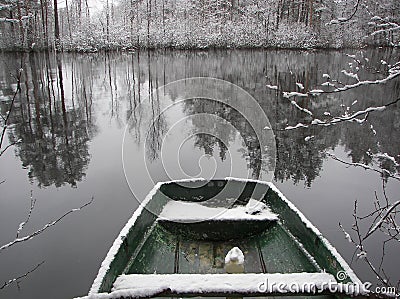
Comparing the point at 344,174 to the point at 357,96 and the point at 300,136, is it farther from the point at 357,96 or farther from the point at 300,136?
the point at 357,96

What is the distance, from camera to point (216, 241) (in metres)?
3.83

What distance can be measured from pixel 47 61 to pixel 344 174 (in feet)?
62.1

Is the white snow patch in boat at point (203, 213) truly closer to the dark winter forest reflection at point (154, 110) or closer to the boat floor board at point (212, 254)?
the boat floor board at point (212, 254)

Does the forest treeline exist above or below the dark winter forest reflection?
above

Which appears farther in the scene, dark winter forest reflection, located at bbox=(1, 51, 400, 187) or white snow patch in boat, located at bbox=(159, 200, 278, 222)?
dark winter forest reflection, located at bbox=(1, 51, 400, 187)

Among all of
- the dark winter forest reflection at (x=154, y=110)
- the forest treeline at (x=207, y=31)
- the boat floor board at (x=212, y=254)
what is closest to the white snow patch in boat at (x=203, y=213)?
the boat floor board at (x=212, y=254)

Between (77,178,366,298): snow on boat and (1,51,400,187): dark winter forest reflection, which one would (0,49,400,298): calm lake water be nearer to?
(1,51,400,187): dark winter forest reflection

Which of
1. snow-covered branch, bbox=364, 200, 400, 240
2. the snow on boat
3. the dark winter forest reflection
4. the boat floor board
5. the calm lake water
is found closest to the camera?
snow-covered branch, bbox=364, 200, 400, 240

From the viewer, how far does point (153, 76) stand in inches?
605

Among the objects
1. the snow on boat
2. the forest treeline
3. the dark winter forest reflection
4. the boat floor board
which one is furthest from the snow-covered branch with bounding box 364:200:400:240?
the forest treeline

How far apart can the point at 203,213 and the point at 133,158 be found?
3.25 metres

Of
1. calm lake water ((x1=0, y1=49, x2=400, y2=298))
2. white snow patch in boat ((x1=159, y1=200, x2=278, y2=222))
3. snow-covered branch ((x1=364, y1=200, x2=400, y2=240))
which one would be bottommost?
calm lake water ((x1=0, y1=49, x2=400, y2=298))

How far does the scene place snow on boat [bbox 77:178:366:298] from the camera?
2.59 meters

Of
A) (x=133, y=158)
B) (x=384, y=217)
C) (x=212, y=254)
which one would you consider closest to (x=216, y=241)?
(x=212, y=254)
